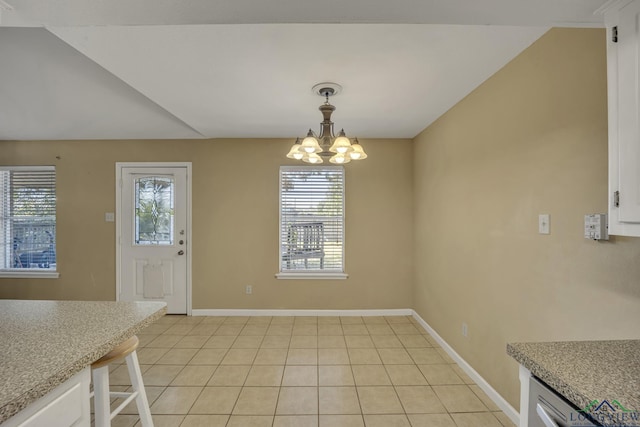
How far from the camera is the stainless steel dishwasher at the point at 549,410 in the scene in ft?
2.55

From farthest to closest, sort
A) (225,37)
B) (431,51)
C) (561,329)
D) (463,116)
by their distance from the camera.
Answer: (463,116) → (431,51) → (225,37) → (561,329)

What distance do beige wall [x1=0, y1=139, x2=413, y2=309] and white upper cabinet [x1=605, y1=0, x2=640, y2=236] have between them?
9.19 feet

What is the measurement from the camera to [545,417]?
0.83m

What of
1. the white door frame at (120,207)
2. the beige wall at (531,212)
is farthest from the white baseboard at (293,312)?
the beige wall at (531,212)

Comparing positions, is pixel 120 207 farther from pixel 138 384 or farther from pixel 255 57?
pixel 255 57

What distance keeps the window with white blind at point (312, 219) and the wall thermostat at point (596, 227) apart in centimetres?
268

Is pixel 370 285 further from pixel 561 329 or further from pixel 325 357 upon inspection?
pixel 561 329

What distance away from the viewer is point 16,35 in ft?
6.17

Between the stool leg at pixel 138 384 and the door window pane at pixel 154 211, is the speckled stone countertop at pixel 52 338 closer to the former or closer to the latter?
the stool leg at pixel 138 384

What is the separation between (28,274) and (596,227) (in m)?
5.98

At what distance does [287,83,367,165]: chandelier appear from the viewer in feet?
6.64

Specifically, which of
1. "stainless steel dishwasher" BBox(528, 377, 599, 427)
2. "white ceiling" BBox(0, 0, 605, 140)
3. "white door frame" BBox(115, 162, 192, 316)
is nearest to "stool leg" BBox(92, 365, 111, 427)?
"white ceiling" BBox(0, 0, 605, 140)

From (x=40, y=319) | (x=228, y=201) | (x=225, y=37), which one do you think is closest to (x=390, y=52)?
(x=225, y=37)

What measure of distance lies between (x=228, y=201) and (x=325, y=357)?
7.62 feet
